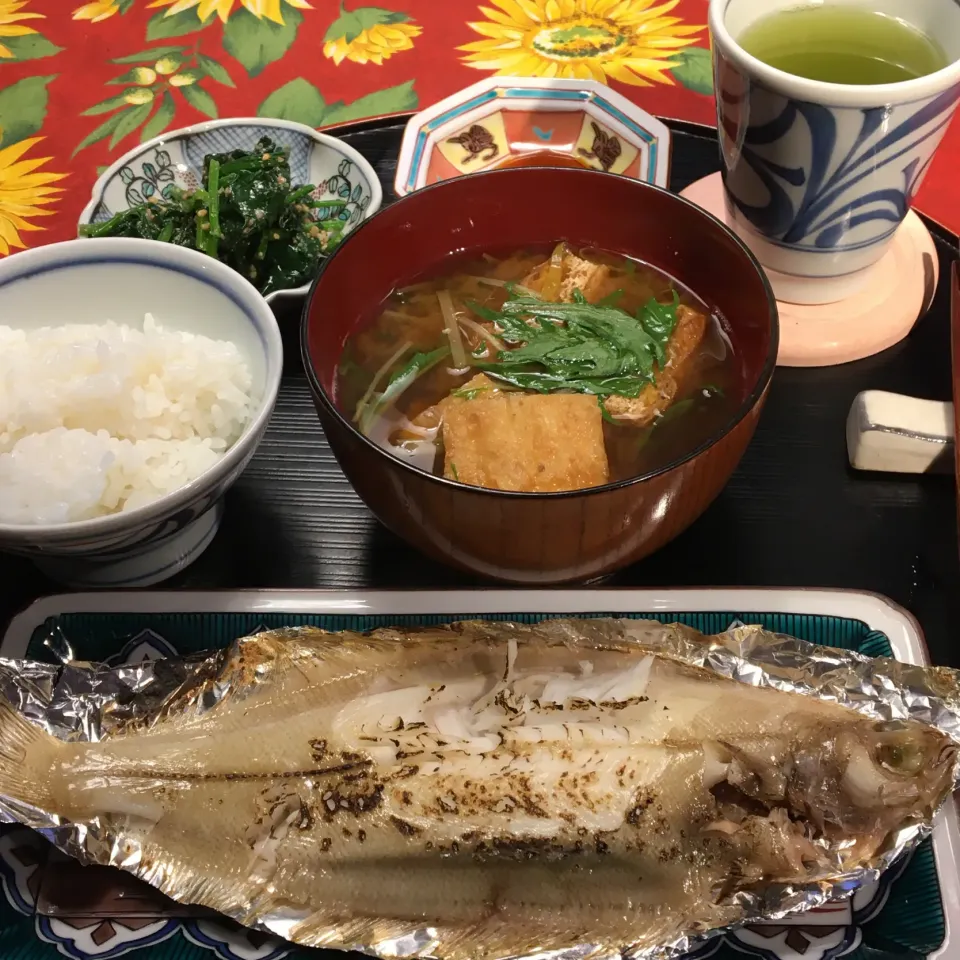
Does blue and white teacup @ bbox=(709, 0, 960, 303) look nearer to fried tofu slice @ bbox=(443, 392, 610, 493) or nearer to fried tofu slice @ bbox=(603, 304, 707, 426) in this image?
fried tofu slice @ bbox=(603, 304, 707, 426)

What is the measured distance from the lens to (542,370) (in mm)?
1233

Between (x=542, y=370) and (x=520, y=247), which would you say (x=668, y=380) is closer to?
(x=542, y=370)

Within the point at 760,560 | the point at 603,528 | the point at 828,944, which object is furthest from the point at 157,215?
the point at 828,944

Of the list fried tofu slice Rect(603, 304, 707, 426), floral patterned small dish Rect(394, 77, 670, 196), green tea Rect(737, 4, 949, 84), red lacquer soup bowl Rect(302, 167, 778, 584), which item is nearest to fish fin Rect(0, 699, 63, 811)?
red lacquer soup bowl Rect(302, 167, 778, 584)

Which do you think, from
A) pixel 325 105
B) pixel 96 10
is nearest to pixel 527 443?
pixel 325 105

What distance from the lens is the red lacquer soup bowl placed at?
96cm

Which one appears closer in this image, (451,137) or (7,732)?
(7,732)

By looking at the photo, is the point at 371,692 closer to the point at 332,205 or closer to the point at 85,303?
the point at 85,303

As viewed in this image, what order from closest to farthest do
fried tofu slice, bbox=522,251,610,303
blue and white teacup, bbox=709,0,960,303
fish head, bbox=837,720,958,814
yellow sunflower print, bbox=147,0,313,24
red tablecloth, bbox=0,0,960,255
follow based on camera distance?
fish head, bbox=837,720,958,814 → blue and white teacup, bbox=709,0,960,303 → fried tofu slice, bbox=522,251,610,303 → red tablecloth, bbox=0,0,960,255 → yellow sunflower print, bbox=147,0,313,24

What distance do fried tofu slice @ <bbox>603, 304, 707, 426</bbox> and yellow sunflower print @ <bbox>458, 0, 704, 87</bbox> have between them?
3.48ft

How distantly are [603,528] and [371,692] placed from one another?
13.9 inches

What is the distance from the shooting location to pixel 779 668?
1.07 meters

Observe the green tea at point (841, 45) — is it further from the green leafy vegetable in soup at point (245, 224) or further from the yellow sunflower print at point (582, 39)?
the green leafy vegetable in soup at point (245, 224)

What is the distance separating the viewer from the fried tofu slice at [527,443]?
105 cm
